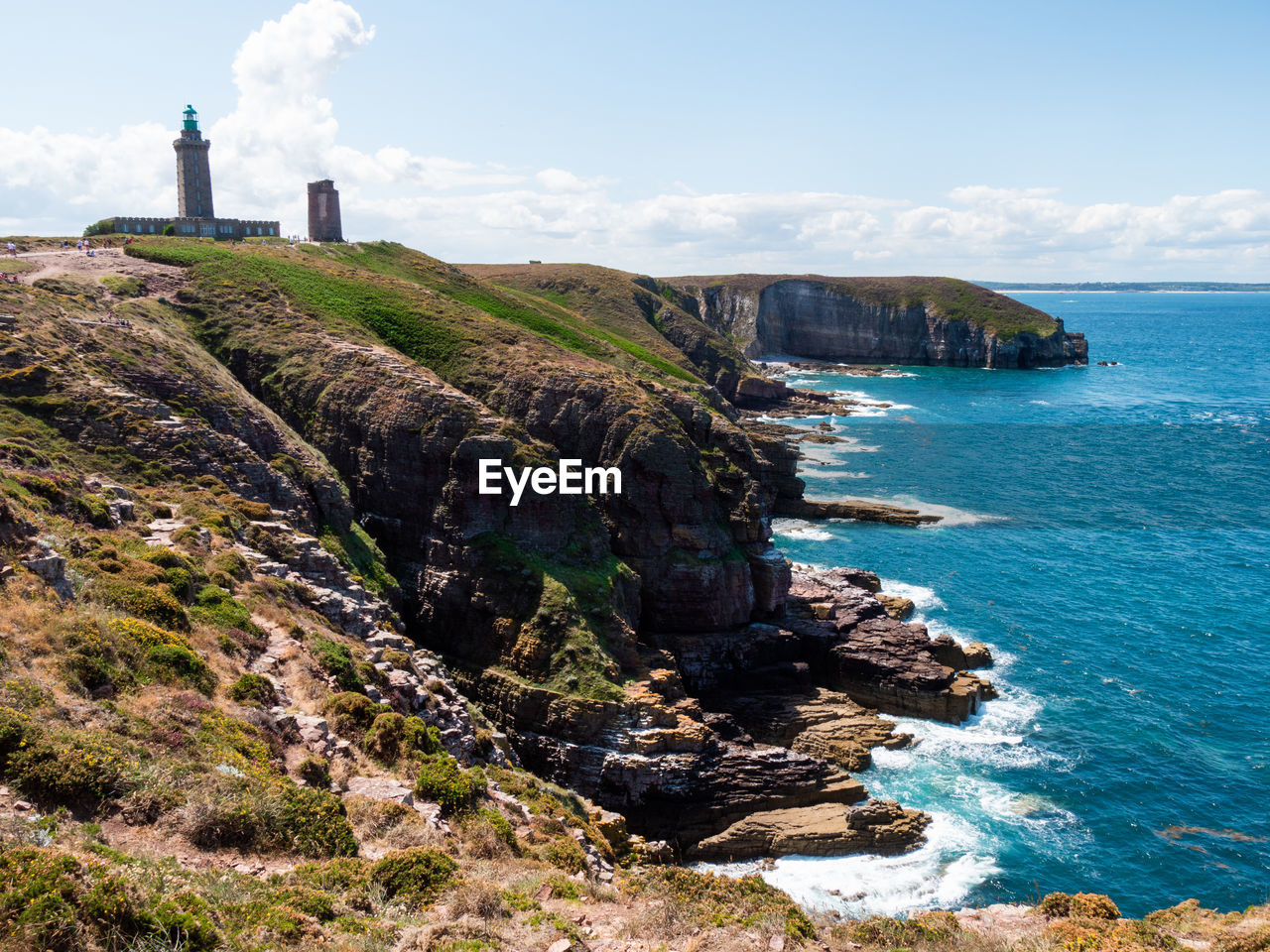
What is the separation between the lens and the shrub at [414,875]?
17531 mm

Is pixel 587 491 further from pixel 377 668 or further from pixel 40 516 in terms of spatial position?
pixel 40 516

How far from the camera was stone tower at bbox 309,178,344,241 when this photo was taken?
9719 cm

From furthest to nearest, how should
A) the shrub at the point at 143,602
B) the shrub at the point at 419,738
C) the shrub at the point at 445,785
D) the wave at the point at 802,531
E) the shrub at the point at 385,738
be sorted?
the wave at the point at 802,531 → the shrub at the point at 419,738 → the shrub at the point at 385,738 → the shrub at the point at 143,602 → the shrub at the point at 445,785

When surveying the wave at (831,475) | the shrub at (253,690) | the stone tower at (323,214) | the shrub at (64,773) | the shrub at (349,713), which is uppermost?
the stone tower at (323,214)

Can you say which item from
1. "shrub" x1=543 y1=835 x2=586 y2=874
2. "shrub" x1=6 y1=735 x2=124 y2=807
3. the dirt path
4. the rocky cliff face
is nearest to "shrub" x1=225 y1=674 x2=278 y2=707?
"shrub" x1=6 y1=735 x2=124 y2=807

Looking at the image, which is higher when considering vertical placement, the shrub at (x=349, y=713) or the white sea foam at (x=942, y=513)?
the shrub at (x=349, y=713)

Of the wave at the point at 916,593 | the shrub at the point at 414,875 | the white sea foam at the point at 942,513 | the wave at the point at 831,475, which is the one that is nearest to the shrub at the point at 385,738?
the shrub at the point at 414,875

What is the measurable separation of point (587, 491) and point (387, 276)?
40.7m

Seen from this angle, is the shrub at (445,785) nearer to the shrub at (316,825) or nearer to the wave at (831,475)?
the shrub at (316,825)

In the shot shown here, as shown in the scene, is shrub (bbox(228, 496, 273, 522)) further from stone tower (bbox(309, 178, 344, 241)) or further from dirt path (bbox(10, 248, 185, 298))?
stone tower (bbox(309, 178, 344, 241))

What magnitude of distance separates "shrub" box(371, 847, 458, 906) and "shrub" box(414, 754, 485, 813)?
4.89 m

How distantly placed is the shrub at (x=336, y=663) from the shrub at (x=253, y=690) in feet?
9.49

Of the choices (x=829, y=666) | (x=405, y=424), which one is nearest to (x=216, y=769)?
(x=405, y=424)

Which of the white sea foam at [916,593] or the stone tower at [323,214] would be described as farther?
the stone tower at [323,214]
